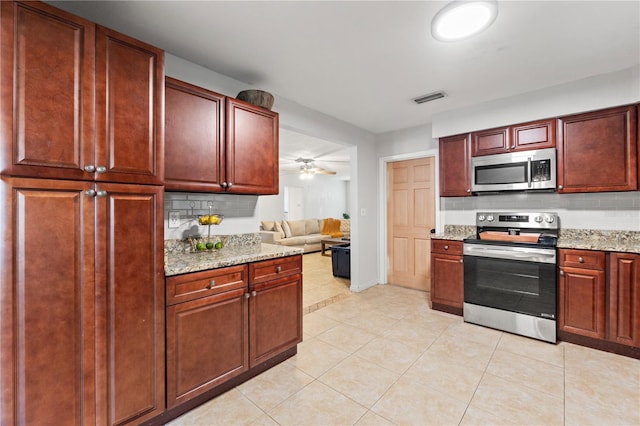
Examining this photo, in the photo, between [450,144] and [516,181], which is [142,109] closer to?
[450,144]

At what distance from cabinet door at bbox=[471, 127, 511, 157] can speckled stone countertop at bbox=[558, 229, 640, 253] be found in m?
1.07

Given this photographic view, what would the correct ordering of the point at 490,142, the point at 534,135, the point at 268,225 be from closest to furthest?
the point at 534,135 → the point at 490,142 → the point at 268,225

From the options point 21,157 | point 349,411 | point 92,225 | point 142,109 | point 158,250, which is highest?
point 142,109

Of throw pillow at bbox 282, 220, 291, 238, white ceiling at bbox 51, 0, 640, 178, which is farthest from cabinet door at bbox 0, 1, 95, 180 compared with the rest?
throw pillow at bbox 282, 220, 291, 238

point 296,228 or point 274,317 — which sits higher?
point 296,228

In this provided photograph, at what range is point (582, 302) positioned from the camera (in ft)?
8.21

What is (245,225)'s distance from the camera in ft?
8.80

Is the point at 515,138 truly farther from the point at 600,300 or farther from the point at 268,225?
the point at 268,225

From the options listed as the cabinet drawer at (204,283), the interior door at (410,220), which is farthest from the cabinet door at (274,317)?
the interior door at (410,220)

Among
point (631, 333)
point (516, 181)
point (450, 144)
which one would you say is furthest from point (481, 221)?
point (631, 333)

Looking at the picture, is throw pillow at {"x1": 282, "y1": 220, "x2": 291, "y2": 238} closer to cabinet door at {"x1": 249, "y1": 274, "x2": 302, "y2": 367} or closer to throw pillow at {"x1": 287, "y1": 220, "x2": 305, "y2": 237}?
throw pillow at {"x1": 287, "y1": 220, "x2": 305, "y2": 237}

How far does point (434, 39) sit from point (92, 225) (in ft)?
7.78

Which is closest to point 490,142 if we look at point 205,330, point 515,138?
point 515,138

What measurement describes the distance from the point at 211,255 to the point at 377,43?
6.40ft
